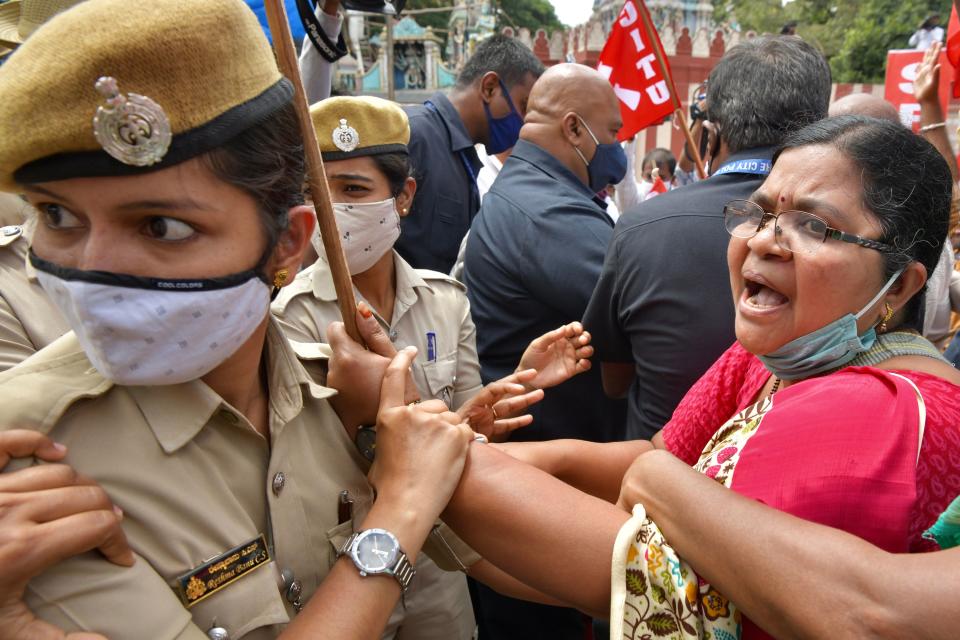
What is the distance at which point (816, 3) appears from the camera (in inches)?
1302

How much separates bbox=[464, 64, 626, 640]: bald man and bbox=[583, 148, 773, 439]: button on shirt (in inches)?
16.3

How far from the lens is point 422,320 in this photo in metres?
2.64

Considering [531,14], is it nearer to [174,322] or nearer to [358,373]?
[358,373]

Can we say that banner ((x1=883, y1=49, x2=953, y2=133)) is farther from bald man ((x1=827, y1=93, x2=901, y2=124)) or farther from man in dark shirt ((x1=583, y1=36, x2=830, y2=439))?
man in dark shirt ((x1=583, y1=36, x2=830, y2=439))

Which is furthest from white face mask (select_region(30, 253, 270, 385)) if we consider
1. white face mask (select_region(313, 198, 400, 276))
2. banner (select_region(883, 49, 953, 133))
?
banner (select_region(883, 49, 953, 133))

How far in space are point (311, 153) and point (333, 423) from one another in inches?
24.1

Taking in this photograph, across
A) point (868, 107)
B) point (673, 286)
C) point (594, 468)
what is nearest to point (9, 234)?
point (594, 468)

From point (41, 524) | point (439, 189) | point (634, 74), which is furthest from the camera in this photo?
point (634, 74)

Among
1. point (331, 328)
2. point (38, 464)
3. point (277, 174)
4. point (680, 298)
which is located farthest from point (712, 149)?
point (38, 464)

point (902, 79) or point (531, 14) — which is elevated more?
point (902, 79)

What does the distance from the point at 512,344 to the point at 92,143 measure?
7.50 ft

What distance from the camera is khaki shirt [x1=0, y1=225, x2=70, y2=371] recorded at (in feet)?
5.48

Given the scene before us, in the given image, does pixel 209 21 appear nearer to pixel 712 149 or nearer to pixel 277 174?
pixel 277 174

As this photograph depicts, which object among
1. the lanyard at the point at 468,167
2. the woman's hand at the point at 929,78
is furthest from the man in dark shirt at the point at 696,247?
the lanyard at the point at 468,167
